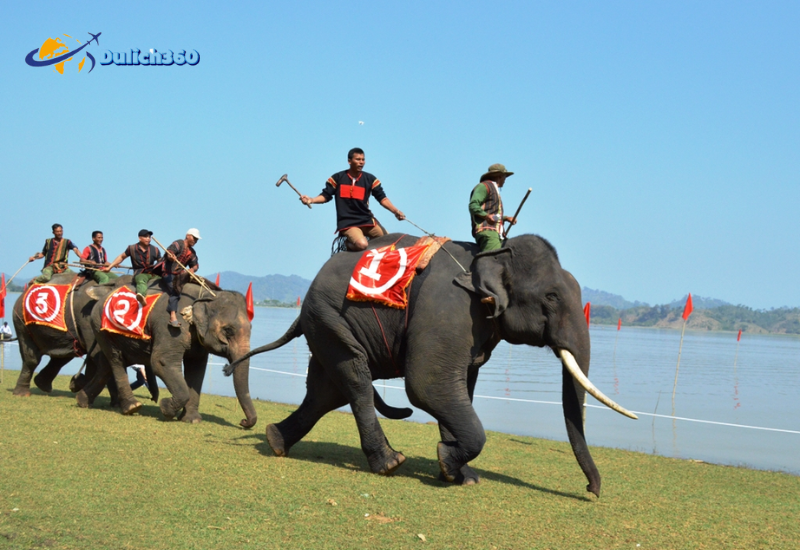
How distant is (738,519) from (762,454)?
6.33 m

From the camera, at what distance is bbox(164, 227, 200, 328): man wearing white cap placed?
1182 cm

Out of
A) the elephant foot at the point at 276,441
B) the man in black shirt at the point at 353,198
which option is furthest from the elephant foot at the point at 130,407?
the man in black shirt at the point at 353,198

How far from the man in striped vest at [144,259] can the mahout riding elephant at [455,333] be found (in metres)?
5.20

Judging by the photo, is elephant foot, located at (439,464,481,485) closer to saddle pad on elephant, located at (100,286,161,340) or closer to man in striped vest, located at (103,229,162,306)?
saddle pad on elephant, located at (100,286,161,340)

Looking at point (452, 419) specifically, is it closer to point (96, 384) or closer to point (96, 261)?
point (96, 384)

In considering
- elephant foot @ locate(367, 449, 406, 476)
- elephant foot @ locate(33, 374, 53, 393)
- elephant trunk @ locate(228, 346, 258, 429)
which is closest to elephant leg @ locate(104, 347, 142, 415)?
elephant trunk @ locate(228, 346, 258, 429)

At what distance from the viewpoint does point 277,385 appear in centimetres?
2070

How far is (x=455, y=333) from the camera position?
24.1ft

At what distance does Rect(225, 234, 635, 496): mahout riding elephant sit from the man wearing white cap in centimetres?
437

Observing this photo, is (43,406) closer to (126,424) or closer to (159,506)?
(126,424)

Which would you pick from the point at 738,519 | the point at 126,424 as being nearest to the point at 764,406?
the point at 738,519

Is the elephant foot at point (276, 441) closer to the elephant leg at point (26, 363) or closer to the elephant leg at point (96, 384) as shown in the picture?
the elephant leg at point (96, 384)

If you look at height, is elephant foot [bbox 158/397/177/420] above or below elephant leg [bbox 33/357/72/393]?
above

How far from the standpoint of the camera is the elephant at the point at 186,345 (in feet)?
37.0
